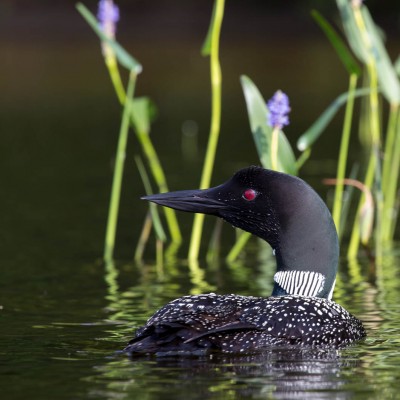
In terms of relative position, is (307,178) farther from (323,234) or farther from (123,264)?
(323,234)

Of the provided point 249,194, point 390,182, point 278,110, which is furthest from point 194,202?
point 390,182

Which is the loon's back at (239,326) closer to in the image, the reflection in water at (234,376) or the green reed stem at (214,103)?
the reflection in water at (234,376)

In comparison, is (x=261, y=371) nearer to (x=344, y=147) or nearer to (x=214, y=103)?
(x=344, y=147)

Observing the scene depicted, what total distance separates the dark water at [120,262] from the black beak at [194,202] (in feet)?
2.39

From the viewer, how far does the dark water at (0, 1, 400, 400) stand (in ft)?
19.6

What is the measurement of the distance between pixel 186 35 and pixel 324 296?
98.9ft

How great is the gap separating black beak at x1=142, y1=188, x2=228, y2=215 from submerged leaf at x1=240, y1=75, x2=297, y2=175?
1.28 m

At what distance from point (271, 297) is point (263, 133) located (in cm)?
203

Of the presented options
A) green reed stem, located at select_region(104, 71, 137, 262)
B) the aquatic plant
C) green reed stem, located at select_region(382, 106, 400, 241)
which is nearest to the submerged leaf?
the aquatic plant

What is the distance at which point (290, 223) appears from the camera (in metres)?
7.01

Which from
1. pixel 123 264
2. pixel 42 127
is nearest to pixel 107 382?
pixel 123 264

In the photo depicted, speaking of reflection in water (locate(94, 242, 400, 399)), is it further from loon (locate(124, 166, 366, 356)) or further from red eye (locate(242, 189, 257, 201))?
red eye (locate(242, 189, 257, 201))

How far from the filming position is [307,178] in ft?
46.7

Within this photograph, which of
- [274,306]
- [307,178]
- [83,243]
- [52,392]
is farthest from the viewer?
[307,178]
